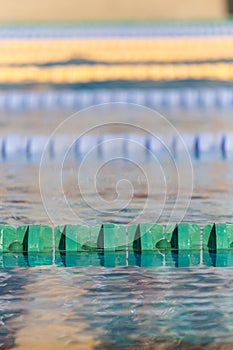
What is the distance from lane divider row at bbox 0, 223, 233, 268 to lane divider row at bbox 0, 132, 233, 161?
248 centimetres

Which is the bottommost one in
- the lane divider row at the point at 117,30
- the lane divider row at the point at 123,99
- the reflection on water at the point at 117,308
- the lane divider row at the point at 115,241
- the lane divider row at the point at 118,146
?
the reflection on water at the point at 117,308

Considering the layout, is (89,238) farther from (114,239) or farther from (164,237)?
(164,237)

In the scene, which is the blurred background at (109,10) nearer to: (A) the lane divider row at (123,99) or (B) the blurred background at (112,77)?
(B) the blurred background at (112,77)

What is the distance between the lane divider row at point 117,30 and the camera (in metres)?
13.0

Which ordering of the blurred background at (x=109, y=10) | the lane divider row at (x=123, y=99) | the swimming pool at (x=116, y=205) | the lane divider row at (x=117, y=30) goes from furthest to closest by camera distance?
the blurred background at (x=109, y=10)
the lane divider row at (x=117, y=30)
the lane divider row at (x=123, y=99)
the swimming pool at (x=116, y=205)

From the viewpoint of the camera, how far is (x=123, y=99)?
8461 mm

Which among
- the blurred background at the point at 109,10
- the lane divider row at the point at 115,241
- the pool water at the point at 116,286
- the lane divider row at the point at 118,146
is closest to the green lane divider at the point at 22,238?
the lane divider row at the point at 115,241

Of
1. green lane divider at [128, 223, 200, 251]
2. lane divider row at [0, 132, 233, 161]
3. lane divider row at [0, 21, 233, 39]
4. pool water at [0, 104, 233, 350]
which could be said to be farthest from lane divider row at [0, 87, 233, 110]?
green lane divider at [128, 223, 200, 251]

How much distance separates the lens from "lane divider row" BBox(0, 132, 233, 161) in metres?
6.39

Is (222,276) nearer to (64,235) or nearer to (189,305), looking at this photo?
(189,305)

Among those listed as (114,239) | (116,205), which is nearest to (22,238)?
(114,239)

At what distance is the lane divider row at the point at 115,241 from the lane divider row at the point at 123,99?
4659mm

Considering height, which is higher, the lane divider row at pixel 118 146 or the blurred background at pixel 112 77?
the blurred background at pixel 112 77

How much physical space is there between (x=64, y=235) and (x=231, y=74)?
6413mm
